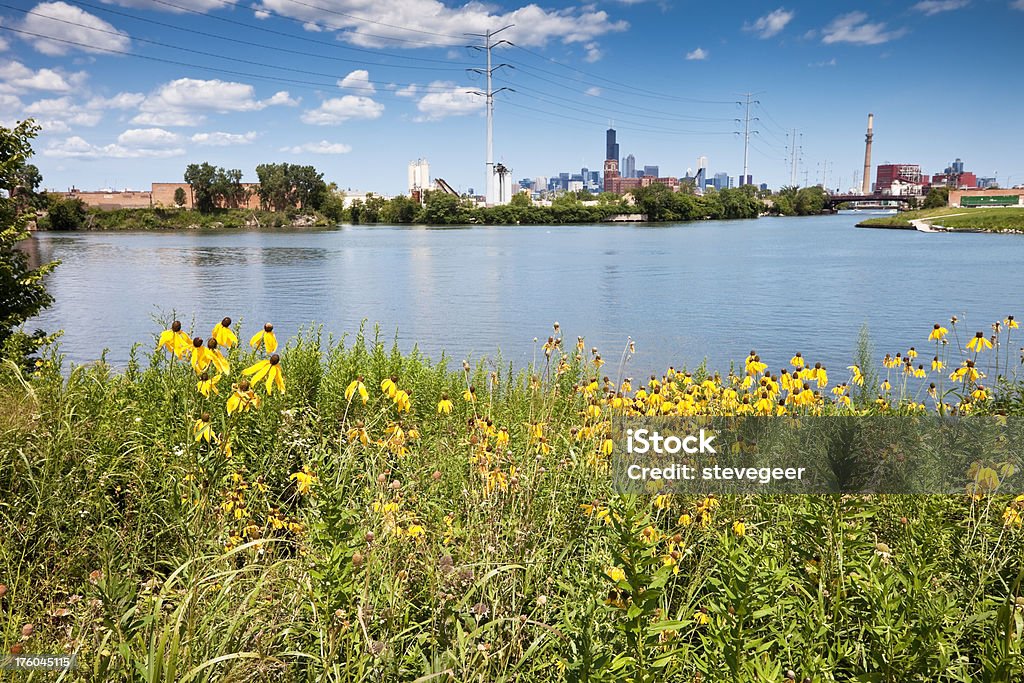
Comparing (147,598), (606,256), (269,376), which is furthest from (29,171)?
(606,256)

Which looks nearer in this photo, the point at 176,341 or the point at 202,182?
the point at 176,341

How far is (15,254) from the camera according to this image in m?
5.82

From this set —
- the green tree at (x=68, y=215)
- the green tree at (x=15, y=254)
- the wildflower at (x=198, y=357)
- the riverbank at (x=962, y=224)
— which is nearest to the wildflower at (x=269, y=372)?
the wildflower at (x=198, y=357)

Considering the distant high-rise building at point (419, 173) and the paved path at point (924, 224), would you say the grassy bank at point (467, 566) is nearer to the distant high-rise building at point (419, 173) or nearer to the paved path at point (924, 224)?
the paved path at point (924, 224)

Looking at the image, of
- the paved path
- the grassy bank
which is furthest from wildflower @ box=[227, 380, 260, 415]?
Result: the paved path

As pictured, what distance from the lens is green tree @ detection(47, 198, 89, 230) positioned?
61.4 metres

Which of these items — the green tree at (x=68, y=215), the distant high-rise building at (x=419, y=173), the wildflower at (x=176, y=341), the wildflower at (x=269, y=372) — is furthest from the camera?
the distant high-rise building at (x=419, y=173)

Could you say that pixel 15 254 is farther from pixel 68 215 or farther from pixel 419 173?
pixel 419 173

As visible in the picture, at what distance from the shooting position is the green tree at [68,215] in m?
61.4

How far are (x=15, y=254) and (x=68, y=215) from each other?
226 feet

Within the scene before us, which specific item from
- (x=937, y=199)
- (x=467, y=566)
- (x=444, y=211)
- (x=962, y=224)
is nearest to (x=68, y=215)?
(x=444, y=211)

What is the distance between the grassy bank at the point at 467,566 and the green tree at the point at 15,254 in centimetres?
249

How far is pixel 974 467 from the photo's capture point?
282 centimetres

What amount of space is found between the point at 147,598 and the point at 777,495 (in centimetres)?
219
